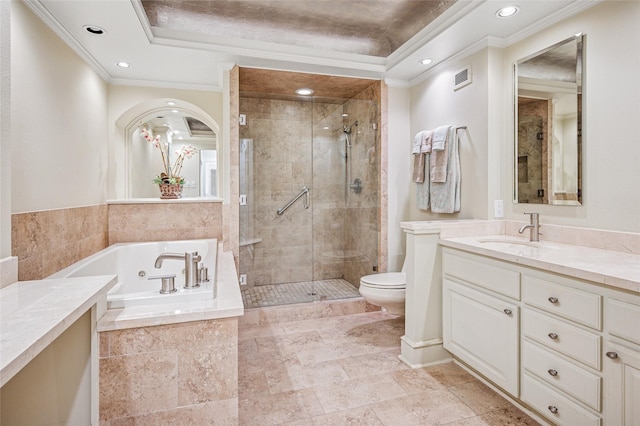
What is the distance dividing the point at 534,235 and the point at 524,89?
103cm

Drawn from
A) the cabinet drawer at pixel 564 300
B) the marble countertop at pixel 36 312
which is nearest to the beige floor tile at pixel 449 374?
the cabinet drawer at pixel 564 300

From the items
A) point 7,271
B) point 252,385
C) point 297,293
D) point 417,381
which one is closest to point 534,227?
point 417,381

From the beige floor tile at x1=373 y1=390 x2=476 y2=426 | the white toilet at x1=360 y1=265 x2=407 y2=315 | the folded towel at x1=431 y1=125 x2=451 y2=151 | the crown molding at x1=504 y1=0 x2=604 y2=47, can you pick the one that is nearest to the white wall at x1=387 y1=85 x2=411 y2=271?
the folded towel at x1=431 y1=125 x2=451 y2=151

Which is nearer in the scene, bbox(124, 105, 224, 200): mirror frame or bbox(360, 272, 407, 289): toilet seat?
bbox(360, 272, 407, 289): toilet seat

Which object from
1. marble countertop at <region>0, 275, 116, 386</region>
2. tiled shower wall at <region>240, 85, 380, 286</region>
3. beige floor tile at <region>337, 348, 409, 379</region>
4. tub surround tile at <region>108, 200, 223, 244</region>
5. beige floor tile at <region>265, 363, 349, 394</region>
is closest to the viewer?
marble countertop at <region>0, 275, 116, 386</region>

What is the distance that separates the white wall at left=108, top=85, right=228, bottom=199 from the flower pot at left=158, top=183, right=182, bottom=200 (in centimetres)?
41

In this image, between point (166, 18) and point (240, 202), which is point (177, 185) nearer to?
point (240, 202)

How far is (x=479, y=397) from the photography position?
194cm

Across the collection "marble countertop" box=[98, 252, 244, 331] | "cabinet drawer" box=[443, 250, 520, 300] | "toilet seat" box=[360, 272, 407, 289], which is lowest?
"toilet seat" box=[360, 272, 407, 289]

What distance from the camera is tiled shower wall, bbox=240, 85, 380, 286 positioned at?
378cm

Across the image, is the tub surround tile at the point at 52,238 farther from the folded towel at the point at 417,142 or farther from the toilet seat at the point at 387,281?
the folded towel at the point at 417,142

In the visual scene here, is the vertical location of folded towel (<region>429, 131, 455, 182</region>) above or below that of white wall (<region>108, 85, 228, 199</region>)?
below

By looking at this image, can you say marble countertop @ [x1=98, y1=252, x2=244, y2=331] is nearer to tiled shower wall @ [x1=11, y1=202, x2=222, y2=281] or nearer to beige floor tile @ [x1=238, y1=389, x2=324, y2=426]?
beige floor tile @ [x1=238, y1=389, x2=324, y2=426]

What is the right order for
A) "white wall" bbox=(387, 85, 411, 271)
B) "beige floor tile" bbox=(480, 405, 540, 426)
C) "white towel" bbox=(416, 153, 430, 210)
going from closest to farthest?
"beige floor tile" bbox=(480, 405, 540, 426) < "white towel" bbox=(416, 153, 430, 210) < "white wall" bbox=(387, 85, 411, 271)
